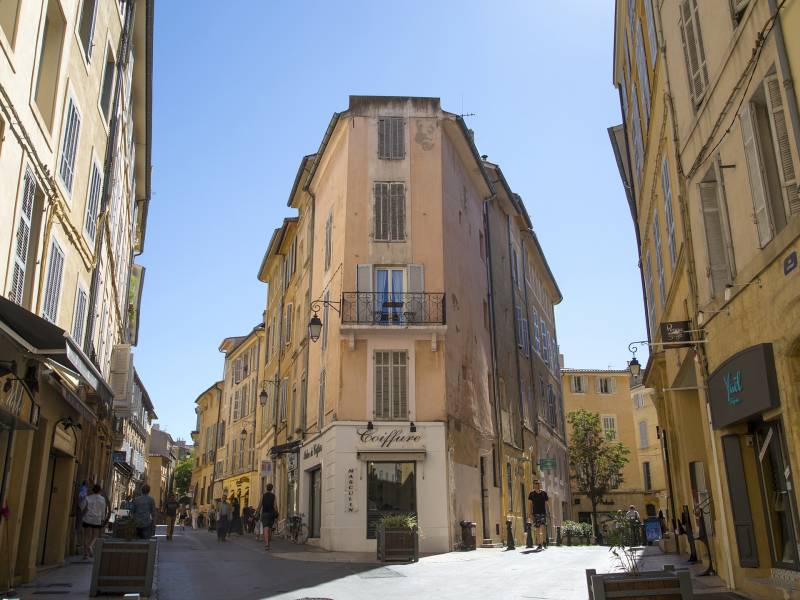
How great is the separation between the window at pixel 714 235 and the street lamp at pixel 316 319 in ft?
34.3

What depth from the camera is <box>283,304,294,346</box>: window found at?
30.5 m

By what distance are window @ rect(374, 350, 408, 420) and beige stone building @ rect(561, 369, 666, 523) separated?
3263cm

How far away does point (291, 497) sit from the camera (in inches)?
1048

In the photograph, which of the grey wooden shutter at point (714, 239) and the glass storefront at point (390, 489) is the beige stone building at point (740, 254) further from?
the glass storefront at point (390, 489)

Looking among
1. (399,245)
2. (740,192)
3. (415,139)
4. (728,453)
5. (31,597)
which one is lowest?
(31,597)

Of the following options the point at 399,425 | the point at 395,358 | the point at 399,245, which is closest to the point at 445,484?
the point at 399,425

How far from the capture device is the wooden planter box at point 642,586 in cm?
593

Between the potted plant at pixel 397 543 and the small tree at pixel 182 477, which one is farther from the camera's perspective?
the small tree at pixel 182 477

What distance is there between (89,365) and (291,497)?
729 inches

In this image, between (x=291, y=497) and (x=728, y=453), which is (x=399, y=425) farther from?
(x=728, y=453)

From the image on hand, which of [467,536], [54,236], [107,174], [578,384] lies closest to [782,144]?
[54,236]

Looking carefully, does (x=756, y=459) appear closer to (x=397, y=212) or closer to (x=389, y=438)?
(x=389, y=438)

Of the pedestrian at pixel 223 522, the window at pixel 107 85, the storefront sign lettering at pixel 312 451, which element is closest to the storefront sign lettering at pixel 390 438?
the storefront sign lettering at pixel 312 451

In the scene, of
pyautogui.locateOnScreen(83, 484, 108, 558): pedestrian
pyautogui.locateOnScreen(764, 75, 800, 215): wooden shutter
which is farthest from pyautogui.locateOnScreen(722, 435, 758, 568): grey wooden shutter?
pyautogui.locateOnScreen(83, 484, 108, 558): pedestrian
